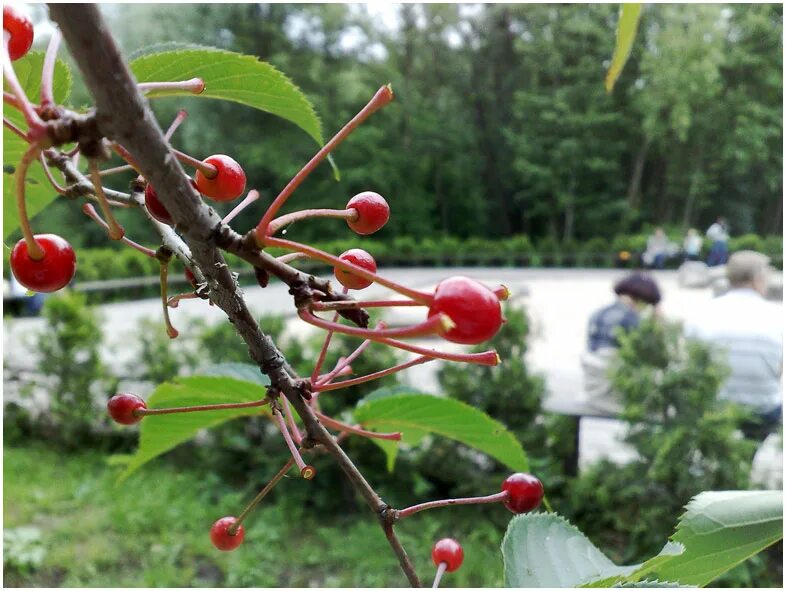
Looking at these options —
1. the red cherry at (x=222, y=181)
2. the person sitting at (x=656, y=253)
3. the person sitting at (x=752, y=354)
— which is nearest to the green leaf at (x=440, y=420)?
the red cherry at (x=222, y=181)

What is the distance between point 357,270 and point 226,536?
0.39 meters

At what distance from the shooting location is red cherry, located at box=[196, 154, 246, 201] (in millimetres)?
438

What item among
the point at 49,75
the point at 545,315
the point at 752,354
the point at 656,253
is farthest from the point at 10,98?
the point at 656,253

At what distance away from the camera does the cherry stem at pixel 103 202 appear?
32 centimetres

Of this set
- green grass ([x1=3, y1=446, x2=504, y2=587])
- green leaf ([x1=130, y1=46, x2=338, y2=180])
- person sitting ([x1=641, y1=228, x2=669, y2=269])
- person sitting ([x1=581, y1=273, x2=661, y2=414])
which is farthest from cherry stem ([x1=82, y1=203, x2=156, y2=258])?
person sitting ([x1=641, y1=228, x2=669, y2=269])

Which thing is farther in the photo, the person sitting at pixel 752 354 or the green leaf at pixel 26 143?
the person sitting at pixel 752 354

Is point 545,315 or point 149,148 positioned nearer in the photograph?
point 149,148

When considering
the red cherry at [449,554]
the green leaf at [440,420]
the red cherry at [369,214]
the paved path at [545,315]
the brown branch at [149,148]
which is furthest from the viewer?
the paved path at [545,315]

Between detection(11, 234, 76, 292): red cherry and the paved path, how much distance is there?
301 mm

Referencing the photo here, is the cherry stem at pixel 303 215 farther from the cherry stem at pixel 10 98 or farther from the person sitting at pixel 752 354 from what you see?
the person sitting at pixel 752 354

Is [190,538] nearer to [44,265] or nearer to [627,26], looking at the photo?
[44,265]

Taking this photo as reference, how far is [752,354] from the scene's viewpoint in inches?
137

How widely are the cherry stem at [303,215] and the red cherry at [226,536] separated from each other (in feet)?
0.93

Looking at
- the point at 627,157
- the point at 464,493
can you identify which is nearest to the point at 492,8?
the point at 627,157
